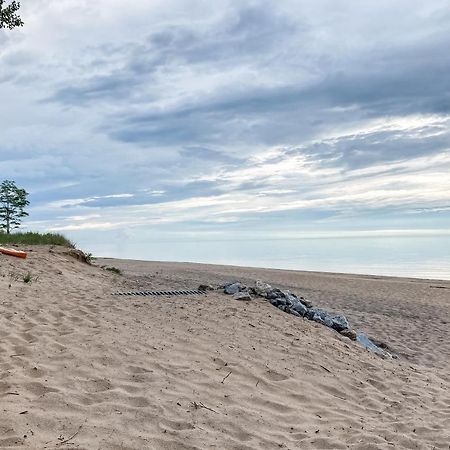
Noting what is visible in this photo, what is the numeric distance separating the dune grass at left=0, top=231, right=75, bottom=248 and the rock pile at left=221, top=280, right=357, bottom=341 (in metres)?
7.47

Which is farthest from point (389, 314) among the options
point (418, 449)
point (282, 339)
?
point (418, 449)

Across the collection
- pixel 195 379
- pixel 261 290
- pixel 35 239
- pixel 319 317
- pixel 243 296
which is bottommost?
pixel 195 379

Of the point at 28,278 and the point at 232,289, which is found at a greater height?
the point at 232,289

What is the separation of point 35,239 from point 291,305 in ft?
32.2

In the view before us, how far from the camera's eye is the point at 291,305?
10.4 meters

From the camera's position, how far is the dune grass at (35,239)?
53.8 ft

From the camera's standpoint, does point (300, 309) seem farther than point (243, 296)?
No

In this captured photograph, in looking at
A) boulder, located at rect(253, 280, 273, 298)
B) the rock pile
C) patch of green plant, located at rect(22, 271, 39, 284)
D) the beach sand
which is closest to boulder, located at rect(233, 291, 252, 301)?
the rock pile

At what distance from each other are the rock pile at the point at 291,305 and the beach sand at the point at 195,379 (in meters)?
0.32

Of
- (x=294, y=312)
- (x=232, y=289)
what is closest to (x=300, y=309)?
(x=294, y=312)

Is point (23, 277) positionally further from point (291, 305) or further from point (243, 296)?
point (291, 305)

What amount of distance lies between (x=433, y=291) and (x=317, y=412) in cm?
1862

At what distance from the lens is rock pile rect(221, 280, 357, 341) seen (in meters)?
9.73

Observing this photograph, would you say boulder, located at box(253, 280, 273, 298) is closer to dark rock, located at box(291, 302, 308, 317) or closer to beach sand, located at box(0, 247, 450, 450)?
beach sand, located at box(0, 247, 450, 450)
